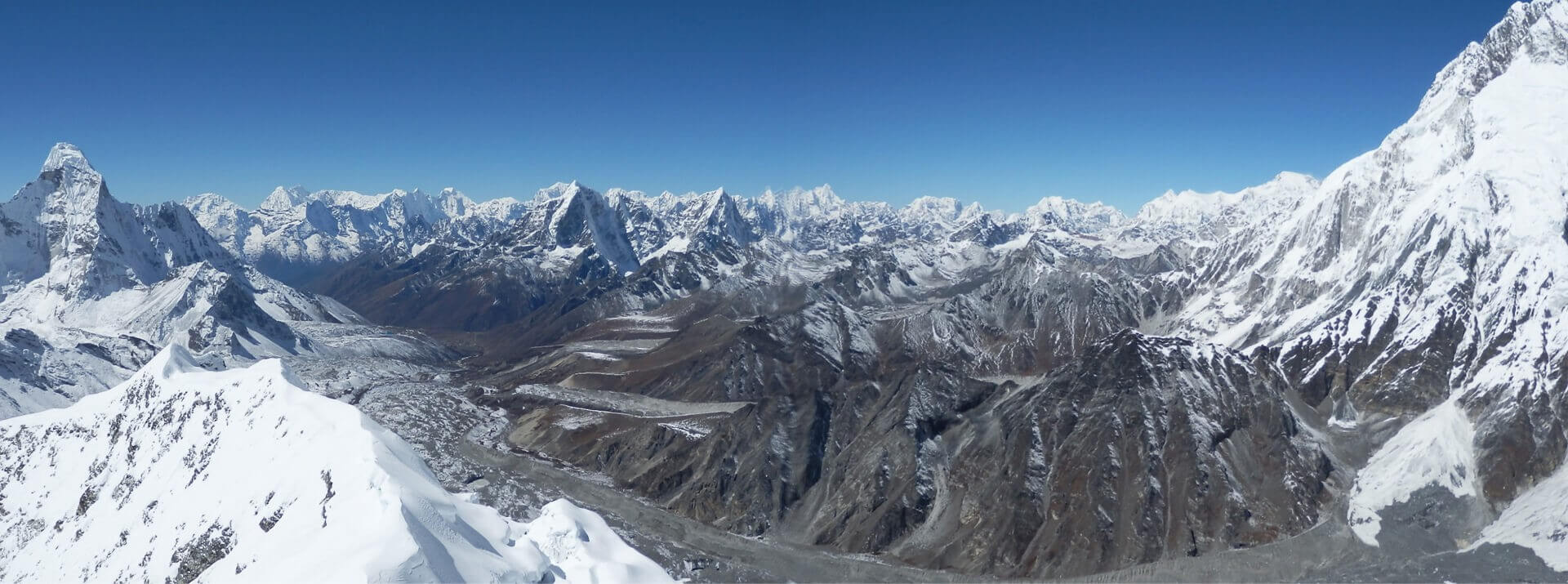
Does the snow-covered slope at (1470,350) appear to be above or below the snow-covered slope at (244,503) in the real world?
above

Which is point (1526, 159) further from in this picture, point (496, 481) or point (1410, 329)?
point (496, 481)

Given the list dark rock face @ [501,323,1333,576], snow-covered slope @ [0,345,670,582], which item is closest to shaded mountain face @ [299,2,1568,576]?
dark rock face @ [501,323,1333,576]

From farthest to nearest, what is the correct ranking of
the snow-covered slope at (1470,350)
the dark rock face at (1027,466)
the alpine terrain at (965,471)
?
the snow-covered slope at (1470,350) < the dark rock face at (1027,466) < the alpine terrain at (965,471)

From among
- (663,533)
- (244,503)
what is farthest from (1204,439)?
(244,503)

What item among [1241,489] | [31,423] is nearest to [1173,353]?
[1241,489]

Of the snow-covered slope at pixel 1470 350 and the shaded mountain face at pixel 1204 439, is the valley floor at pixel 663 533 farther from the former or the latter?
the snow-covered slope at pixel 1470 350

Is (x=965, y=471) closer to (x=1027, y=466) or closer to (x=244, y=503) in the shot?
(x=1027, y=466)

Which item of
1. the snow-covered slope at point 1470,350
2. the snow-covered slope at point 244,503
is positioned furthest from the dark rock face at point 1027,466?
the snow-covered slope at point 244,503

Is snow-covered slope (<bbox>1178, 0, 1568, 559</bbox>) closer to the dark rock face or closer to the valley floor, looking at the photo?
the dark rock face
